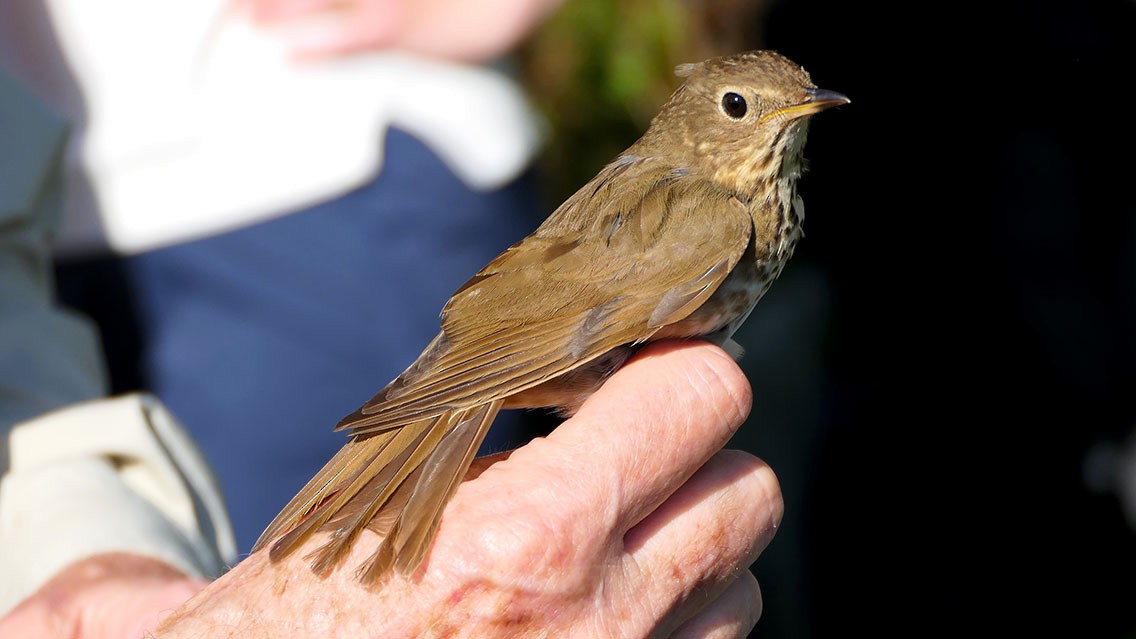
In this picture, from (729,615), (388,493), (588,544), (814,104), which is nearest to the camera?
(588,544)

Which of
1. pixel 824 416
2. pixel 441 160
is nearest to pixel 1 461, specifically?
pixel 441 160

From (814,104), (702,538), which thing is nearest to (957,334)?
(814,104)

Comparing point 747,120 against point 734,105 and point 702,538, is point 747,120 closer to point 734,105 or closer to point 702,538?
point 734,105

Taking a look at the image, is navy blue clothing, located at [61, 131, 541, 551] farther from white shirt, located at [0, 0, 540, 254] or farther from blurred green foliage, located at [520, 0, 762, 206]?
blurred green foliage, located at [520, 0, 762, 206]

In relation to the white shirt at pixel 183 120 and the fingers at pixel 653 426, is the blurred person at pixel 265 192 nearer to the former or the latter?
the white shirt at pixel 183 120

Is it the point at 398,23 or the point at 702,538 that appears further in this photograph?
the point at 398,23

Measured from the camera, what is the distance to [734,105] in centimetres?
227

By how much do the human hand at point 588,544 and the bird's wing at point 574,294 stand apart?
0.33 ft

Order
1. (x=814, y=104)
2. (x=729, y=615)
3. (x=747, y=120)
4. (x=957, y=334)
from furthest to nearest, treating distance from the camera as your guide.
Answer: (x=957, y=334) < (x=747, y=120) < (x=814, y=104) < (x=729, y=615)

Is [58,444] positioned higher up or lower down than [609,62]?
higher up

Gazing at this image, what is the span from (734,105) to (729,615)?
872 millimetres

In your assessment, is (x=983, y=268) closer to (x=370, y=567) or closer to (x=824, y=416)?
(x=824, y=416)

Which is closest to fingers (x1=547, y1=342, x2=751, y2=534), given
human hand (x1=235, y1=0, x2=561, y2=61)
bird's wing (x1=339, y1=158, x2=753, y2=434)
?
bird's wing (x1=339, y1=158, x2=753, y2=434)

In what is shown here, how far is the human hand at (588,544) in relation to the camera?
1.62 m
